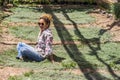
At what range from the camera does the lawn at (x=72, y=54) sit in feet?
23.9

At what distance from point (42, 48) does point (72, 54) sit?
100 cm

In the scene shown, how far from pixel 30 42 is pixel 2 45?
844 mm

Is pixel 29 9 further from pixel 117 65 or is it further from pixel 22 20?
pixel 117 65

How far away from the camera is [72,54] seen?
8828mm

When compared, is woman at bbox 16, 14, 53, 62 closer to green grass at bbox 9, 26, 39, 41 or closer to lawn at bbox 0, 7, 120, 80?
lawn at bbox 0, 7, 120, 80

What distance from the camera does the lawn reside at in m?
7.29

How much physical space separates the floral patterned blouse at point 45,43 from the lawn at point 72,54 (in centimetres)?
Result: 22

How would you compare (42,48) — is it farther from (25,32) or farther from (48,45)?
(25,32)

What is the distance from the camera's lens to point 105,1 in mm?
16531

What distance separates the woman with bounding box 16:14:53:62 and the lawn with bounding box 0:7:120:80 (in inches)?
6.0

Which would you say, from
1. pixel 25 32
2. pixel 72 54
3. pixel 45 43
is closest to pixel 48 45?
pixel 45 43

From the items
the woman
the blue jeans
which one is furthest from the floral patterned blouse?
the blue jeans

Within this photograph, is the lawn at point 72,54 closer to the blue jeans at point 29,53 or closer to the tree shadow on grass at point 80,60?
the tree shadow on grass at point 80,60

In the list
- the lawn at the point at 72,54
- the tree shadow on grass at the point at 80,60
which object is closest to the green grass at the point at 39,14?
the lawn at the point at 72,54
